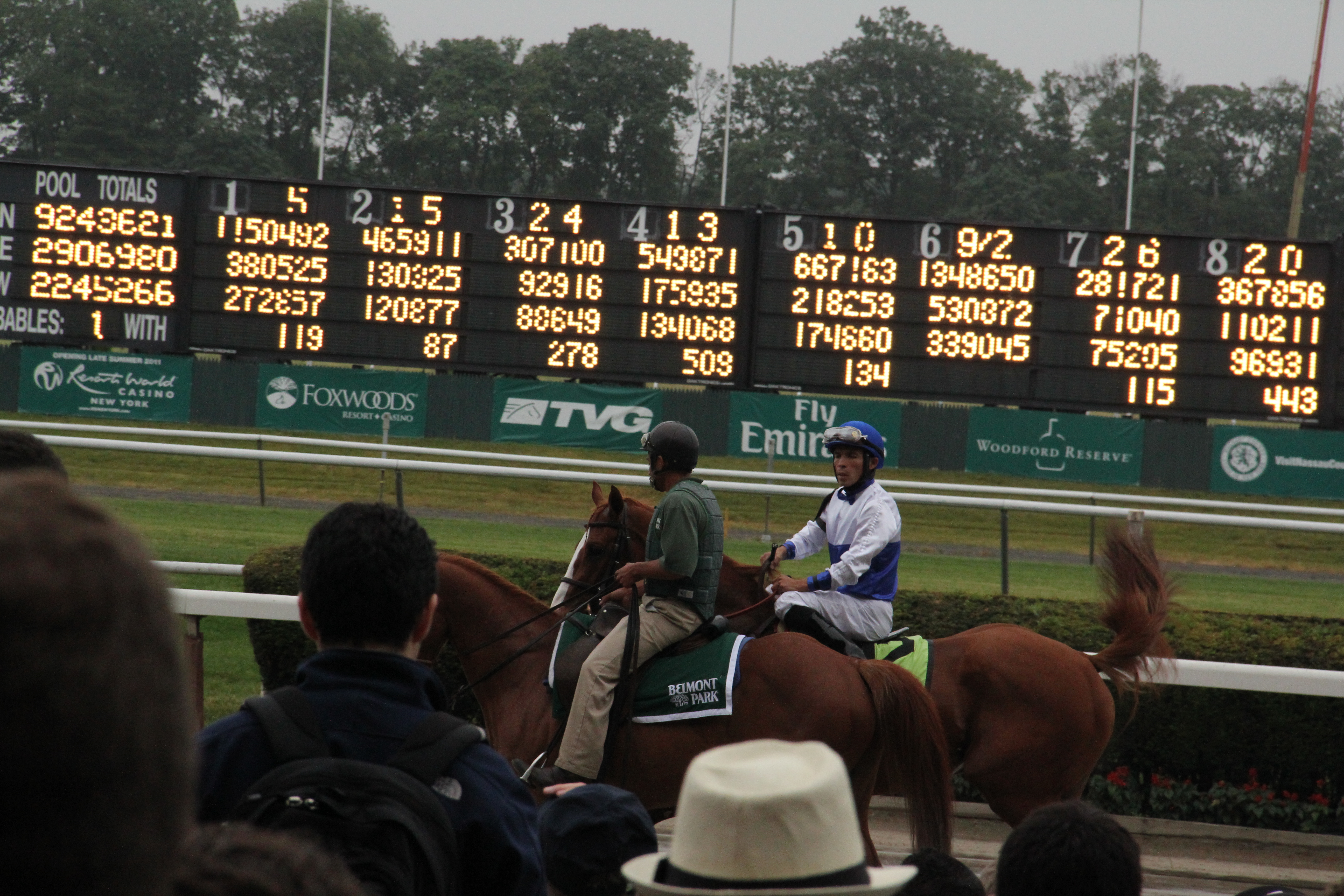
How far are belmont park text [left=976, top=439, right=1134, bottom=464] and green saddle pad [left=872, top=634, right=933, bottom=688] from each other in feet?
28.0

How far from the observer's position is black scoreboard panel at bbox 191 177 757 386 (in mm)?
12070

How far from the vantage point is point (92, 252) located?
12.2 meters

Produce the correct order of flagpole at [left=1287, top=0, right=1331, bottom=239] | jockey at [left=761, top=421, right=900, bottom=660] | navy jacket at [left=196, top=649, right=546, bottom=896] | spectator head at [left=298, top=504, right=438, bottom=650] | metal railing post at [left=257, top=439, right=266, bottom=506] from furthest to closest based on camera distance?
flagpole at [left=1287, top=0, right=1331, bottom=239] → metal railing post at [left=257, top=439, right=266, bottom=506] → jockey at [left=761, top=421, right=900, bottom=660] → spectator head at [left=298, top=504, right=438, bottom=650] → navy jacket at [left=196, top=649, right=546, bottom=896]

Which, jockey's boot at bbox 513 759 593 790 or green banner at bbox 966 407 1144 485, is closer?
jockey's boot at bbox 513 759 593 790

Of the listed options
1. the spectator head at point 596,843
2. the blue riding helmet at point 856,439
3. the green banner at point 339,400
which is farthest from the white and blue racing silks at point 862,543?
the green banner at point 339,400

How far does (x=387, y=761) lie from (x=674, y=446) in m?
2.83

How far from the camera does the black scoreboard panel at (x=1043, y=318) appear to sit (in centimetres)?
1182

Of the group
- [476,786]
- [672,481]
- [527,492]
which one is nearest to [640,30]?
[527,492]

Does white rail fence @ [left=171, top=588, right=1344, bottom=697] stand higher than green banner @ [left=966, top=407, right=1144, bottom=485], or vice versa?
green banner @ [left=966, top=407, right=1144, bottom=485]

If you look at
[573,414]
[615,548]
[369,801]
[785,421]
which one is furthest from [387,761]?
[573,414]

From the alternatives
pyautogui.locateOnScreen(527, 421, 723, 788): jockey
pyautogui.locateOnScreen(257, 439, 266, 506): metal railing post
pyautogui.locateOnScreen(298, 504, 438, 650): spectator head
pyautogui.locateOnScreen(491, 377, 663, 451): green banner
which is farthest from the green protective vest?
pyautogui.locateOnScreen(491, 377, 663, 451): green banner

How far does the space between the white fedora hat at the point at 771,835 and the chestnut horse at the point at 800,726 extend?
269 cm

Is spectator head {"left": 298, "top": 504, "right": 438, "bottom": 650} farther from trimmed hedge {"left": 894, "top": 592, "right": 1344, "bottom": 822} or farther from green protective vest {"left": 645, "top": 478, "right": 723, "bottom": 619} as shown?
trimmed hedge {"left": 894, "top": 592, "right": 1344, "bottom": 822}

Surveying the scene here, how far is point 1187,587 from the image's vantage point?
35.2 ft
